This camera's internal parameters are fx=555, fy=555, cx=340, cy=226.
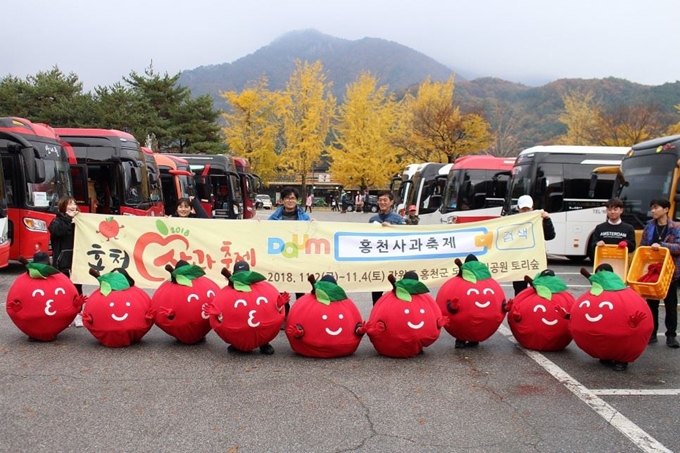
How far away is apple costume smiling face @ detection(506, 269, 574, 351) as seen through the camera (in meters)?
5.88

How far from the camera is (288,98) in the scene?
47.8 metres

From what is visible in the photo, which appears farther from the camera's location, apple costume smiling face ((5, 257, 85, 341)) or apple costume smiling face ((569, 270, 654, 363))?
apple costume smiling face ((5, 257, 85, 341))

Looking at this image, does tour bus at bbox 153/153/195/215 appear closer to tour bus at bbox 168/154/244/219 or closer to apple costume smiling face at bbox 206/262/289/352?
tour bus at bbox 168/154/244/219

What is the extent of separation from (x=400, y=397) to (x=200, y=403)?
1.67 metres

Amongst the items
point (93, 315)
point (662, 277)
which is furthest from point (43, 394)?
point (662, 277)

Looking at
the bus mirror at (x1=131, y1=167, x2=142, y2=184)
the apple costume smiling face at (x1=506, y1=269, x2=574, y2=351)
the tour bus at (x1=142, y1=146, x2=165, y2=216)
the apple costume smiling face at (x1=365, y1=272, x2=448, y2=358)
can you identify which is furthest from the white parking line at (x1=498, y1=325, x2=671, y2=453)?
the tour bus at (x1=142, y1=146, x2=165, y2=216)

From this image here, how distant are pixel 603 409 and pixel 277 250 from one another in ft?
12.9

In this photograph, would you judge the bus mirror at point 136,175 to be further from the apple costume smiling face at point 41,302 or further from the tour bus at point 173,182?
the apple costume smiling face at point 41,302

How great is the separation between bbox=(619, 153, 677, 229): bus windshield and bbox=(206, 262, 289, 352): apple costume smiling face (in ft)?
27.8

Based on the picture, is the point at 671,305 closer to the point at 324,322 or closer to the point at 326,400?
the point at 324,322

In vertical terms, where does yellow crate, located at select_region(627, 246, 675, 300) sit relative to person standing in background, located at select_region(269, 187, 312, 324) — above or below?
below

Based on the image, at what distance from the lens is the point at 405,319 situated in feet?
18.2

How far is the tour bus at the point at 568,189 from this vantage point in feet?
47.4

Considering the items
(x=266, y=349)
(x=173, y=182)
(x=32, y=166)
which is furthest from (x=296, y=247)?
(x=173, y=182)
